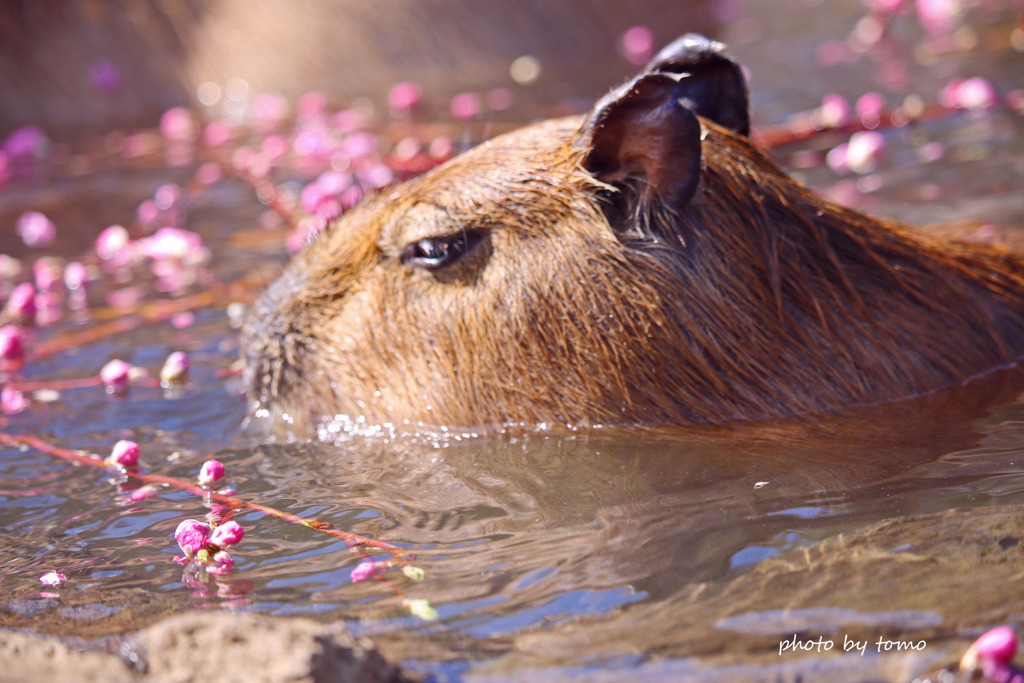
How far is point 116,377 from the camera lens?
131 inches

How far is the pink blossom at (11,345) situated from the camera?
355 cm

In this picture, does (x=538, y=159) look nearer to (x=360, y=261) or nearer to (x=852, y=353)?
(x=360, y=261)

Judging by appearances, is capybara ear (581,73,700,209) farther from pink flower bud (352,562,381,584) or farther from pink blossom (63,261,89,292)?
pink blossom (63,261,89,292)

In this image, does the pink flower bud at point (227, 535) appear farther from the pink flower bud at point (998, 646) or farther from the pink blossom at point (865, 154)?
the pink blossom at point (865, 154)

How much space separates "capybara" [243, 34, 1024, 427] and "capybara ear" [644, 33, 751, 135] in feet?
0.05

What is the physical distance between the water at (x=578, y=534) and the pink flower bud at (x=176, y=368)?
1.7 inches

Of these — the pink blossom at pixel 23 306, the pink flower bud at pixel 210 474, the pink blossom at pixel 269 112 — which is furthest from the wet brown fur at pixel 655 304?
the pink blossom at pixel 269 112

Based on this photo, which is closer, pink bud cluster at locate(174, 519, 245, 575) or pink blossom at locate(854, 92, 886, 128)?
pink bud cluster at locate(174, 519, 245, 575)

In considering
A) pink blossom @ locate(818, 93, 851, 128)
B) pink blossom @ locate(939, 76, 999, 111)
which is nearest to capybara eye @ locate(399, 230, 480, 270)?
pink blossom @ locate(818, 93, 851, 128)

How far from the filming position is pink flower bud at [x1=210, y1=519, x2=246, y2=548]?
213 centimetres

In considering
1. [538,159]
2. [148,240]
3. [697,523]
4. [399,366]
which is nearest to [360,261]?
[399,366]

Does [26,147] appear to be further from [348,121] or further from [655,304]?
[655,304]

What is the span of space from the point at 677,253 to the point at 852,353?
1.58 feet

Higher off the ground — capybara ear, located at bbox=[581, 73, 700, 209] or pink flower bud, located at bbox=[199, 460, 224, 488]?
capybara ear, located at bbox=[581, 73, 700, 209]
